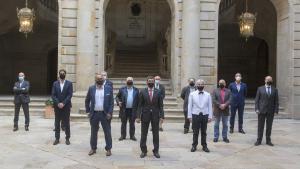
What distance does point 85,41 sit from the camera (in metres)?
17.1

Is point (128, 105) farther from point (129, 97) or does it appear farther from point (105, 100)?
point (105, 100)

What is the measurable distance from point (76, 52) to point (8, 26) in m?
9.32

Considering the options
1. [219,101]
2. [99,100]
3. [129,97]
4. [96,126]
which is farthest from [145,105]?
[219,101]

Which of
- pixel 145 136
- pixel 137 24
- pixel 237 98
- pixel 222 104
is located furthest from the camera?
pixel 137 24

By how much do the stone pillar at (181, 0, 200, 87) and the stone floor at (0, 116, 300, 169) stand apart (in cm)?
389

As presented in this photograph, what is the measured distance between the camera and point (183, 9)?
1744 cm

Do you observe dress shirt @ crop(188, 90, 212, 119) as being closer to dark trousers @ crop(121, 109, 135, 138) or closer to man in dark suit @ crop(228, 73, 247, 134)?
dark trousers @ crop(121, 109, 135, 138)

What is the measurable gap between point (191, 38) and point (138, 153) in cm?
789

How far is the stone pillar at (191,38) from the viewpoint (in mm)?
17234

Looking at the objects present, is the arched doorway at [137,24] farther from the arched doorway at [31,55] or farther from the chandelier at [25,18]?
the chandelier at [25,18]

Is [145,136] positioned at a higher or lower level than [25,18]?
lower

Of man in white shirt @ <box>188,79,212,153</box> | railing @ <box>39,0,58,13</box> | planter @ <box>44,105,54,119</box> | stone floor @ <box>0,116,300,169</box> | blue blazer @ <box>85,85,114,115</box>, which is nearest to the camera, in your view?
stone floor @ <box>0,116,300,169</box>

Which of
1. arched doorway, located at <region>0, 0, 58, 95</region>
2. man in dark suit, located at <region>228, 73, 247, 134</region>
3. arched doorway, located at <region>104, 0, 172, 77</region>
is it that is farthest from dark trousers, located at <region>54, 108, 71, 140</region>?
arched doorway, located at <region>0, 0, 58, 95</region>

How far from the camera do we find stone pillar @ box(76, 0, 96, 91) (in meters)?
17.1
